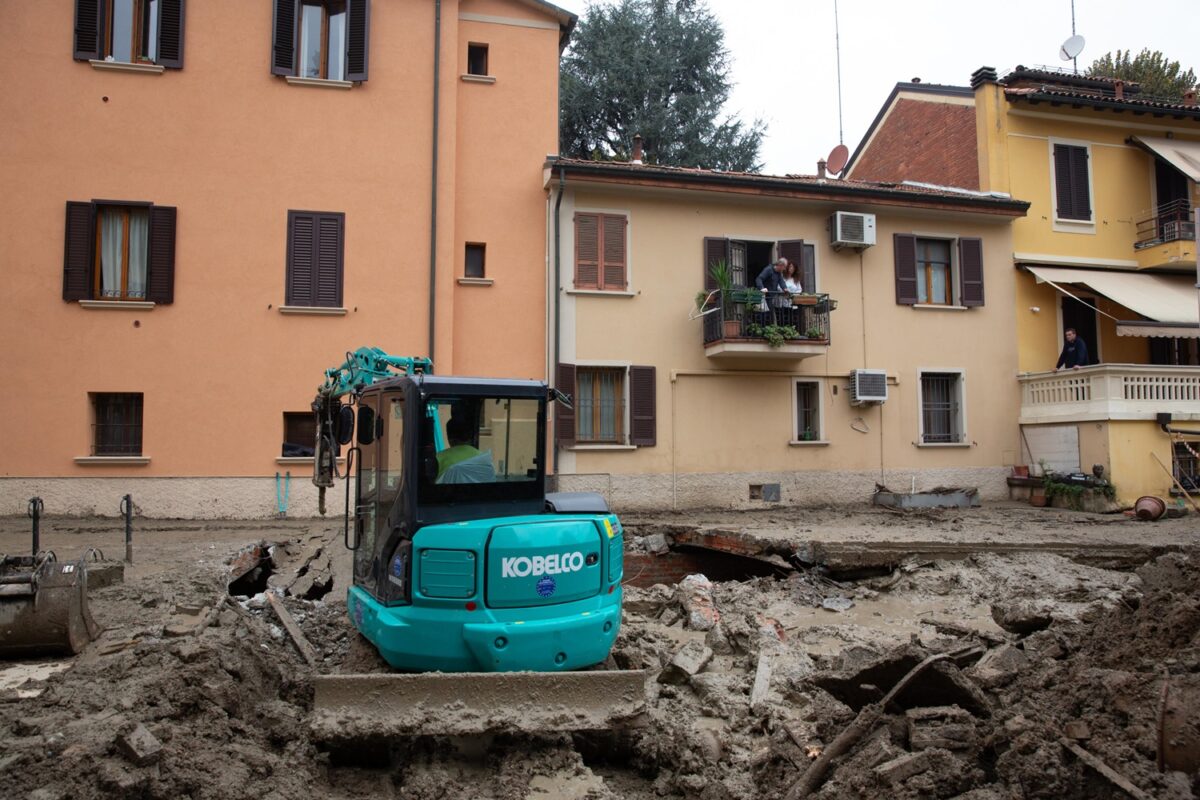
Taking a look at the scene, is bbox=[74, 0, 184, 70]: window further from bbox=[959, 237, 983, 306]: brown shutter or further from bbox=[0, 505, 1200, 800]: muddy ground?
bbox=[959, 237, 983, 306]: brown shutter

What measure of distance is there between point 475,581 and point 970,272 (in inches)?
607

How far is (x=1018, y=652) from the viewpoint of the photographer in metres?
5.16

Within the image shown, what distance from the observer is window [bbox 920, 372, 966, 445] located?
16781mm

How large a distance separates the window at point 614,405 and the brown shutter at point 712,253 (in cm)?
211

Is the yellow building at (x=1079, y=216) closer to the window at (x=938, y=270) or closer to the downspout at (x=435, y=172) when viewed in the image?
the window at (x=938, y=270)

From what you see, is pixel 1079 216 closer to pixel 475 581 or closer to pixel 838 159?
pixel 838 159

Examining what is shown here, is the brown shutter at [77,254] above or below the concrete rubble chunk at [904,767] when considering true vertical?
above

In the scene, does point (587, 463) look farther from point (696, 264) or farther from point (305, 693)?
point (305, 693)

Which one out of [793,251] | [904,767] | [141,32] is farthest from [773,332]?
[141,32]

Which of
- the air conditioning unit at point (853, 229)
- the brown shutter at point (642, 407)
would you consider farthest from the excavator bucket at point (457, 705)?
the air conditioning unit at point (853, 229)

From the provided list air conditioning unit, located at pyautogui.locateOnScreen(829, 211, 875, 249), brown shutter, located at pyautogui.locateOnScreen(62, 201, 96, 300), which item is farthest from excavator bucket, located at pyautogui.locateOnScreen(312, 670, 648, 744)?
air conditioning unit, located at pyautogui.locateOnScreen(829, 211, 875, 249)

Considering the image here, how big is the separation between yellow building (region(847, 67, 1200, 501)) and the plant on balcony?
599 centimetres

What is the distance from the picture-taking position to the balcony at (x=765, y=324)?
14.7 metres

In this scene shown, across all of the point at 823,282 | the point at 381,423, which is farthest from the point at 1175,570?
the point at 823,282
